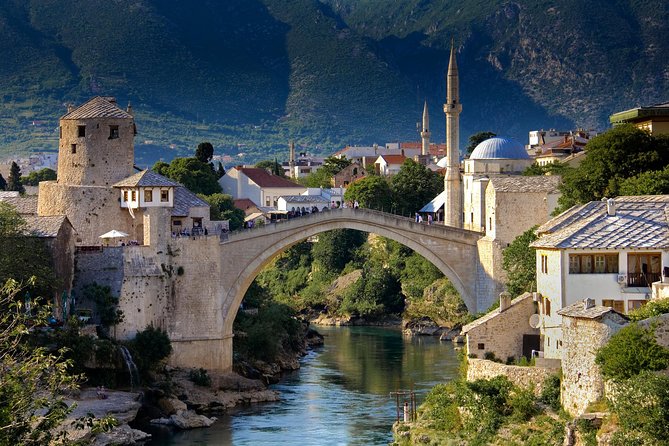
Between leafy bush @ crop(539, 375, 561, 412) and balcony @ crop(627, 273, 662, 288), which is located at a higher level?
balcony @ crop(627, 273, 662, 288)

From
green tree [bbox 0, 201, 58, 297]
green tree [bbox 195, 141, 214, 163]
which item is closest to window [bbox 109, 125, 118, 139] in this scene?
green tree [bbox 0, 201, 58, 297]

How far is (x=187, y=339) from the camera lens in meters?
59.6

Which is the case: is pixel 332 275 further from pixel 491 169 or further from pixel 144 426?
pixel 144 426

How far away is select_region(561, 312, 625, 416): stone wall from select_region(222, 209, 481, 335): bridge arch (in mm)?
27722

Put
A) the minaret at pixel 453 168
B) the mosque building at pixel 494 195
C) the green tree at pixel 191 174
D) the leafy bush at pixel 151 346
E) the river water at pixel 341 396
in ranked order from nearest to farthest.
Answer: the river water at pixel 341 396
the leafy bush at pixel 151 346
the mosque building at pixel 494 195
the minaret at pixel 453 168
the green tree at pixel 191 174

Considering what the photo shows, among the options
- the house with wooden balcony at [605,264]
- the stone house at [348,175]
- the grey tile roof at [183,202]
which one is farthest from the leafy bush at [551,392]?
the stone house at [348,175]

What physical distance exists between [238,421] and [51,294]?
7.89 m

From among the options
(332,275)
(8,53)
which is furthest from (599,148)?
(8,53)

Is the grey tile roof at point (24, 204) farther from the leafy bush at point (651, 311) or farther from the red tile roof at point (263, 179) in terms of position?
the red tile roof at point (263, 179)

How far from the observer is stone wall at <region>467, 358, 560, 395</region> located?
122ft

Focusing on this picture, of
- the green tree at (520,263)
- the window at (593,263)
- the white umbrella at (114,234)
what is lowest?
the window at (593,263)

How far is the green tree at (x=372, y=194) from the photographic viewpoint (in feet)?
312

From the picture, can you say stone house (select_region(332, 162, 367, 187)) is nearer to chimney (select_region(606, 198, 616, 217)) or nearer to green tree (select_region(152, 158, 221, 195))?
green tree (select_region(152, 158, 221, 195))

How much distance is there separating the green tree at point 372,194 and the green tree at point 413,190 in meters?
0.48
